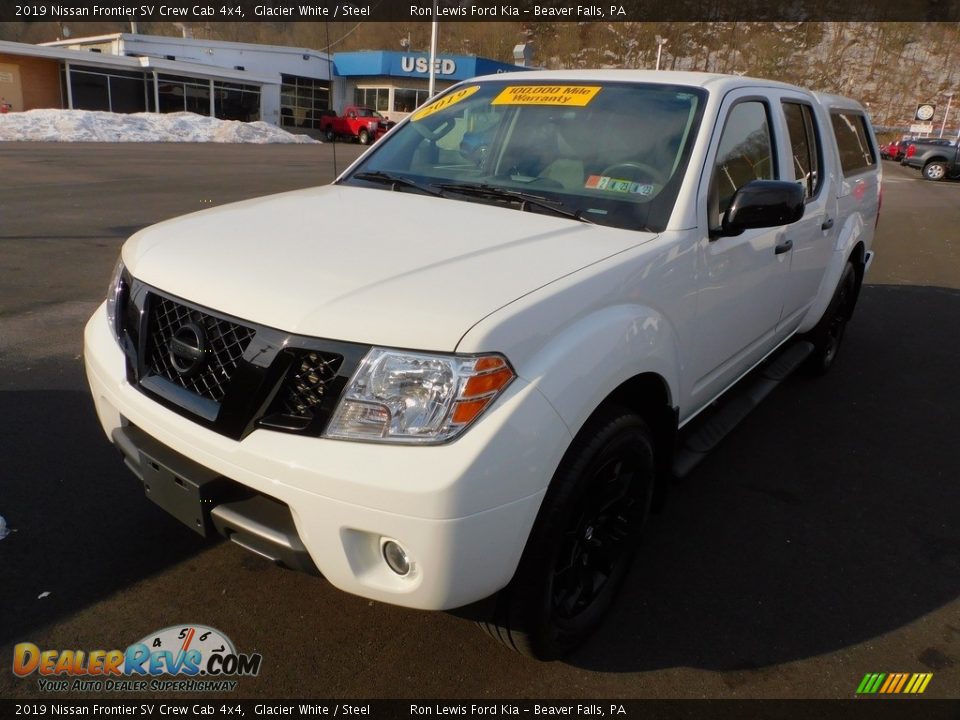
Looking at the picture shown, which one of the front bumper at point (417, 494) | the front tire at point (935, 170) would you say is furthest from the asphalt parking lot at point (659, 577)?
the front tire at point (935, 170)

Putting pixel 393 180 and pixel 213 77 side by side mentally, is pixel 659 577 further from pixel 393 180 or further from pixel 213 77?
pixel 213 77

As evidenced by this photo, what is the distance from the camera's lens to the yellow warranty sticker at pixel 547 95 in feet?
10.4

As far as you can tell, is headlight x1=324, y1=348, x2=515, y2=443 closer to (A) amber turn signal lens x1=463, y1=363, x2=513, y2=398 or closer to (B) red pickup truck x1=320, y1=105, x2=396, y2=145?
(A) amber turn signal lens x1=463, y1=363, x2=513, y2=398

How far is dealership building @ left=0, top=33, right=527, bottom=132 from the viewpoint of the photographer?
1447 inches

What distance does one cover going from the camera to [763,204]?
102 inches

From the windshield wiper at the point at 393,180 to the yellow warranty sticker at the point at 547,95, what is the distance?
641 millimetres

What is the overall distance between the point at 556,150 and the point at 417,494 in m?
1.89

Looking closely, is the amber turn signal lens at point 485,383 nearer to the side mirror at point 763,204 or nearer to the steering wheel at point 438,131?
the side mirror at point 763,204

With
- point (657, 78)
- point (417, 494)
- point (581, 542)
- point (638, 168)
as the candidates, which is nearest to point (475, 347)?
point (417, 494)

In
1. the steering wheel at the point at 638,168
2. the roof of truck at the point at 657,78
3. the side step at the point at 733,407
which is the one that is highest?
the roof of truck at the point at 657,78

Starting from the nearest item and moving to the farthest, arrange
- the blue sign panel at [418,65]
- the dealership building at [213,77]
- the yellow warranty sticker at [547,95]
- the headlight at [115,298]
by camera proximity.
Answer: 1. the headlight at [115,298]
2. the yellow warranty sticker at [547,95]
3. the dealership building at [213,77]
4. the blue sign panel at [418,65]

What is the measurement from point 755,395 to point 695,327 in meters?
1.23

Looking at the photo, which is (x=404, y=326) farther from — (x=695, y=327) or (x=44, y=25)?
(x=44, y=25)
